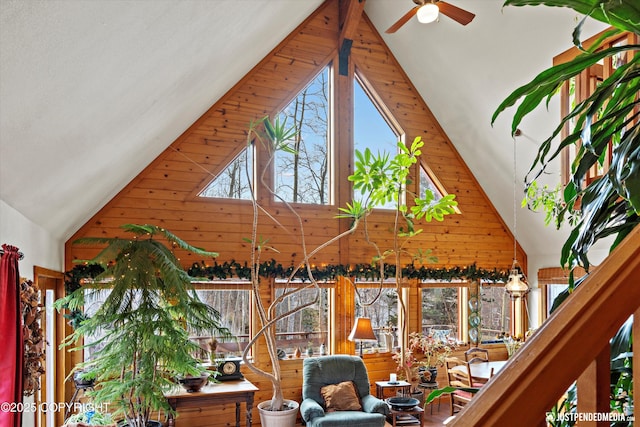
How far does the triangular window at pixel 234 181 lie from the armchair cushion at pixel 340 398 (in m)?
2.62

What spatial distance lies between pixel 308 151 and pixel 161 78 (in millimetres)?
3808

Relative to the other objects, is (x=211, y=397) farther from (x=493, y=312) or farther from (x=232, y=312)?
(x=493, y=312)

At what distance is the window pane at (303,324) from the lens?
6891 mm

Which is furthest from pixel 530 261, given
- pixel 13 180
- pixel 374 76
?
pixel 13 180

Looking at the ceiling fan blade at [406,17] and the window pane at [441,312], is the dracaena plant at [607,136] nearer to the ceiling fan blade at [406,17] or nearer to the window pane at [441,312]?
the ceiling fan blade at [406,17]

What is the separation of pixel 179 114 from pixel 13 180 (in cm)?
247

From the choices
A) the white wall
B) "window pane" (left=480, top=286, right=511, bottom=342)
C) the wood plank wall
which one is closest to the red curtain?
the white wall

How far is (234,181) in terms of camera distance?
6.79m

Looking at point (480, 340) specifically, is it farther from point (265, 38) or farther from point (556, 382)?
point (556, 382)

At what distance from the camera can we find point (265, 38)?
19.3 feet

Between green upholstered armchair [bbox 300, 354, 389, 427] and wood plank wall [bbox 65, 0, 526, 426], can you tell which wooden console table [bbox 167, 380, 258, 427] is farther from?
wood plank wall [bbox 65, 0, 526, 426]

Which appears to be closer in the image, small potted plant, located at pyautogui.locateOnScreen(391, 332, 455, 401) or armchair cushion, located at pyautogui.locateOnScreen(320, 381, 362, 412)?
armchair cushion, located at pyautogui.locateOnScreen(320, 381, 362, 412)

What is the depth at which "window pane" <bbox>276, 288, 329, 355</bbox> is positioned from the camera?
689 centimetres

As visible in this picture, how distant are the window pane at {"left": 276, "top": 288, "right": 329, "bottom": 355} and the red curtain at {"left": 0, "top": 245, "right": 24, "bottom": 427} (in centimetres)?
410
